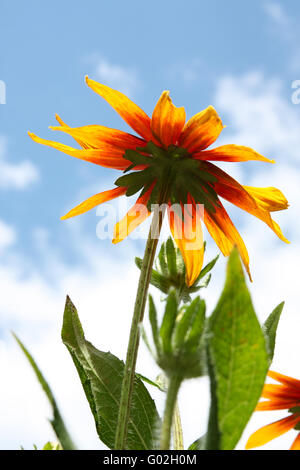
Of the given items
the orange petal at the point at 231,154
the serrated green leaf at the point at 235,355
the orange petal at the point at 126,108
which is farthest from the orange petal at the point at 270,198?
the serrated green leaf at the point at 235,355

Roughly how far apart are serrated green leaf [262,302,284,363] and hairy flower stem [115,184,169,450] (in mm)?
168

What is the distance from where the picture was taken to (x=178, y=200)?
3.33ft

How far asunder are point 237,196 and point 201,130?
0.19m

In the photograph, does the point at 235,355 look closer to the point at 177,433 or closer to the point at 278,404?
the point at 177,433

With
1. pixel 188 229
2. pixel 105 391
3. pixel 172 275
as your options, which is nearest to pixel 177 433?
pixel 105 391

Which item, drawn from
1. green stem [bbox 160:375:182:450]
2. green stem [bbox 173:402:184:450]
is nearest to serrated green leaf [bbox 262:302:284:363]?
green stem [bbox 173:402:184:450]

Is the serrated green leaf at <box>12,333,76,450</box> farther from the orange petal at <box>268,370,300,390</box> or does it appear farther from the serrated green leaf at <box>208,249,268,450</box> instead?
the orange petal at <box>268,370,300,390</box>

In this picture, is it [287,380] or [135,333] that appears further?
[287,380]

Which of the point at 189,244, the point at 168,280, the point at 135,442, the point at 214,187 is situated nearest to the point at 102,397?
the point at 135,442

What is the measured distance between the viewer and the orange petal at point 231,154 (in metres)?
0.97

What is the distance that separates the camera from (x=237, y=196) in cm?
109

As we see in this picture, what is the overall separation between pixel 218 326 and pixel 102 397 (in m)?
0.38

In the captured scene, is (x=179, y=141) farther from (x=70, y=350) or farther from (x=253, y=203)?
(x=70, y=350)
